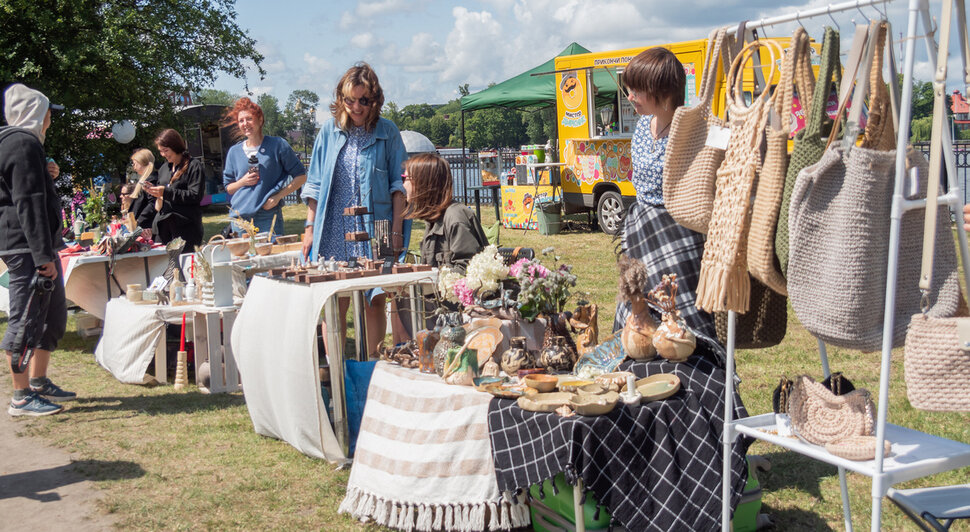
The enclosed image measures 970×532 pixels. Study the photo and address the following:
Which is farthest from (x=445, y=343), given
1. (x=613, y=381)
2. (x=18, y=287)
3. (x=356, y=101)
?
(x=18, y=287)

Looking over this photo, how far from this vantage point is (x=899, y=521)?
10.5 ft

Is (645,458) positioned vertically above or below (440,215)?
below

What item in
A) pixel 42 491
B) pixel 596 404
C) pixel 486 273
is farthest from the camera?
pixel 42 491

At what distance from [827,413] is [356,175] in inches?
124

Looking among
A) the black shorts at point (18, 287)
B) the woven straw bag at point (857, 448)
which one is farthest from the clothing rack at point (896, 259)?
the black shorts at point (18, 287)

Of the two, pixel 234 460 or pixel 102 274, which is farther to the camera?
pixel 102 274

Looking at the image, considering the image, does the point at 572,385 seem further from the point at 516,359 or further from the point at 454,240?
the point at 454,240

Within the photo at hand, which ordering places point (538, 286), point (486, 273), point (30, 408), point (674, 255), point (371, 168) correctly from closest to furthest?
1. point (674, 255)
2. point (538, 286)
3. point (486, 273)
4. point (371, 168)
5. point (30, 408)

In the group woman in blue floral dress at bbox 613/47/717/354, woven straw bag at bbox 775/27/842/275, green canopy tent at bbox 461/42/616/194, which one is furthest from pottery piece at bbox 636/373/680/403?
green canopy tent at bbox 461/42/616/194

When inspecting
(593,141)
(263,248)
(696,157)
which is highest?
(593,141)

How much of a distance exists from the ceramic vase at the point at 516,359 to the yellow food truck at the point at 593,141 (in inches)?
339

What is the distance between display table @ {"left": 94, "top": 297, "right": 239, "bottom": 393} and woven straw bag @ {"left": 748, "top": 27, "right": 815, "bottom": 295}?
3.86 m

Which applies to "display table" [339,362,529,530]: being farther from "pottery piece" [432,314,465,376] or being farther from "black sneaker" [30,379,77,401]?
"black sneaker" [30,379,77,401]

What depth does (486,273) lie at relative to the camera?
3459mm
